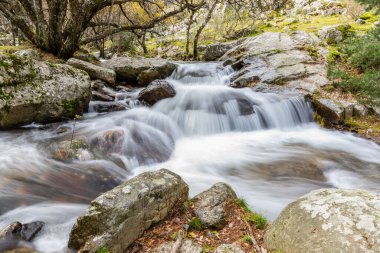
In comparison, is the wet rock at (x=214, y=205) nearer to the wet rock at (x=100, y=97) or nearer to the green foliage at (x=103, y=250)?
the green foliage at (x=103, y=250)

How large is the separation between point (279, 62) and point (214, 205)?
35.2 feet

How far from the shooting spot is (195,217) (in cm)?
373

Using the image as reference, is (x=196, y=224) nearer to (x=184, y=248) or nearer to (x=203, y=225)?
(x=203, y=225)

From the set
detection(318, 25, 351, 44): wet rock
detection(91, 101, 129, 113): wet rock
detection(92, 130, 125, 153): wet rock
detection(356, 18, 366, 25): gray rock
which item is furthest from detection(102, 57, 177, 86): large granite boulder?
detection(356, 18, 366, 25): gray rock

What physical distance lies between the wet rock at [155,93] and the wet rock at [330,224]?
777 cm

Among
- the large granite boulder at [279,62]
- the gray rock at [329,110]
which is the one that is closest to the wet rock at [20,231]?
the gray rock at [329,110]

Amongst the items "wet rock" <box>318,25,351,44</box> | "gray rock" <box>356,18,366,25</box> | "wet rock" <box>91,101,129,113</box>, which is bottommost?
"wet rock" <box>91,101,129,113</box>

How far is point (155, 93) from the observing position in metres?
10.6

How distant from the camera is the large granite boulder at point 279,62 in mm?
11781

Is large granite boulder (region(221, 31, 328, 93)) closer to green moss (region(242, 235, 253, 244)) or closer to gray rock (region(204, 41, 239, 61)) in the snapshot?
gray rock (region(204, 41, 239, 61))

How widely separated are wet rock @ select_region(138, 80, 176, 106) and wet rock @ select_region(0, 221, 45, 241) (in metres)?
7.06

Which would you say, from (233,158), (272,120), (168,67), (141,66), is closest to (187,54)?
(168,67)

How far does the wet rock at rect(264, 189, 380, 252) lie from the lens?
2.57 metres

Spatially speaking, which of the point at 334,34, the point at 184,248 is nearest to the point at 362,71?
the point at 334,34
